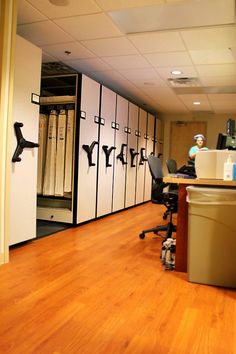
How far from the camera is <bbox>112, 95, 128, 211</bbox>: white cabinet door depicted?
5.70 meters

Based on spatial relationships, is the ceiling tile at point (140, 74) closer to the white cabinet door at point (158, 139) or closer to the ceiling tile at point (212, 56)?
the ceiling tile at point (212, 56)

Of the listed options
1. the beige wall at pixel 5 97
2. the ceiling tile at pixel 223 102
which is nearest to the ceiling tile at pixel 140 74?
the ceiling tile at pixel 223 102

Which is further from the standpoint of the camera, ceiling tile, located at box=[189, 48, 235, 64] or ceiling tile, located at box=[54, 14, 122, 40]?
ceiling tile, located at box=[189, 48, 235, 64]

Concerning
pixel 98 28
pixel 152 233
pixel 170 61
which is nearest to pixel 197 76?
pixel 170 61

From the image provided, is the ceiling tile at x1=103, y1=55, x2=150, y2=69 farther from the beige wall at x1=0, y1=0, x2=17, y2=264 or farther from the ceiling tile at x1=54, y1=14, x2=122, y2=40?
the beige wall at x1=0, y1=0, x2=17, y2=264

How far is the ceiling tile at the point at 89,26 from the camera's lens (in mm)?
3227

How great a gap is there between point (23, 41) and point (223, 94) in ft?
14.4

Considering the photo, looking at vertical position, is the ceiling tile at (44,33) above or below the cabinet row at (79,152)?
→ above

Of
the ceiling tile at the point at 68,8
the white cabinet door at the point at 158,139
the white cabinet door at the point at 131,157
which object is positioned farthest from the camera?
the white cabinet door at the point at 158,139

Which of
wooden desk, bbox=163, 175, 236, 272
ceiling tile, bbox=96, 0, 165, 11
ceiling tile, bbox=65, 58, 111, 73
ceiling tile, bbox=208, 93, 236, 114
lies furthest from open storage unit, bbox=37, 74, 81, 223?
ceiling tile, bbox=208, 93, 236, 114

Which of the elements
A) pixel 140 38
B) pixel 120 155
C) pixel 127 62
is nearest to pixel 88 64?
pixel 127 62

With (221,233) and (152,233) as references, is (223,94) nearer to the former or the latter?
(152,233)

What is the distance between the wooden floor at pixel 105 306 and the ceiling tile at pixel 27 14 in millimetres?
2444

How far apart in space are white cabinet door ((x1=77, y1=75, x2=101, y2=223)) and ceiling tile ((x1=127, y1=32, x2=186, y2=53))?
982mm
